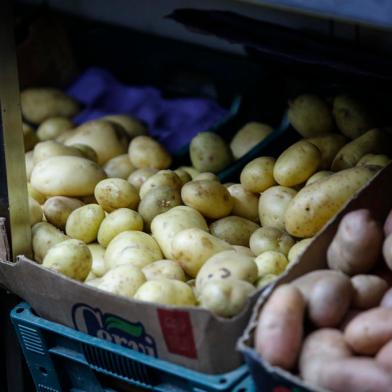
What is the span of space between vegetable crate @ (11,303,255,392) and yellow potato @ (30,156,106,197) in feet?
1.46

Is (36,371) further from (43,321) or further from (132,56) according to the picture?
(132,56)

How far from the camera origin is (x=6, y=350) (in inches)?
78.9

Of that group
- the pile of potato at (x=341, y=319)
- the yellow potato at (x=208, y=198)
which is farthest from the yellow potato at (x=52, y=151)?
the pile of potato at (x=341, y=319)

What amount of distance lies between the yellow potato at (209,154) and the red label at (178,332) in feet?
3.01

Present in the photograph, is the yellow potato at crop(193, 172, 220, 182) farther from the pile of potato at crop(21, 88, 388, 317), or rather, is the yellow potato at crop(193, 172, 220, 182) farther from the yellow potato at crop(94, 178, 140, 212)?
the yellow potato at crop(94, 178, 140, 212)

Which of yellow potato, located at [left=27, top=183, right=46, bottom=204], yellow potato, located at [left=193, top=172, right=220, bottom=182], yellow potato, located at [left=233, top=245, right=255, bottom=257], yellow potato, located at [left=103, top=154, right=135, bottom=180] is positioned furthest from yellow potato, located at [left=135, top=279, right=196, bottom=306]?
yellow potato, located at [left=103, top=154, right=135, bottom=180]

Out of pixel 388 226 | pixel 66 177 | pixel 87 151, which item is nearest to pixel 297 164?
pixel 388 226

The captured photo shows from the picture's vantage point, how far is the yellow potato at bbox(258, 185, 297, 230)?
198cm

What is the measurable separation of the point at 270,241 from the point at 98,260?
44 centimetres

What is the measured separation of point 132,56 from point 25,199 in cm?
142

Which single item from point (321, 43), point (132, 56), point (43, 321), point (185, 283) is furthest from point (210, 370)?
point (132, 56)

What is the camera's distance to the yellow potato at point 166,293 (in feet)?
5.36

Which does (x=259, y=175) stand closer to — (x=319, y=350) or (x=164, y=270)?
(x=164, y=270)

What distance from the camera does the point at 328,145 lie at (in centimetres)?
218
